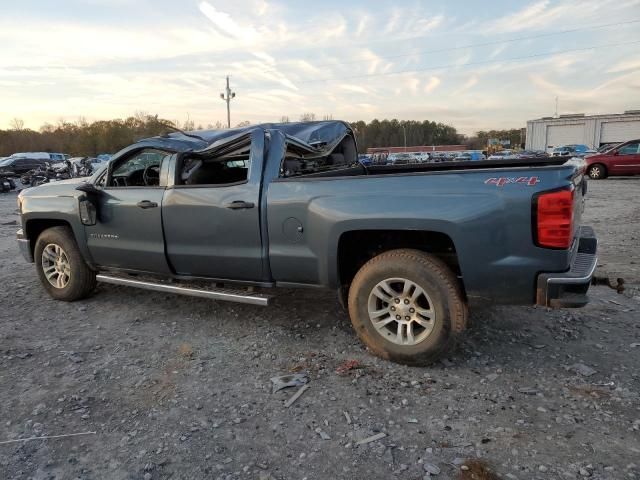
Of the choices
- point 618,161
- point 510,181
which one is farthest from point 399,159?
point 510,181

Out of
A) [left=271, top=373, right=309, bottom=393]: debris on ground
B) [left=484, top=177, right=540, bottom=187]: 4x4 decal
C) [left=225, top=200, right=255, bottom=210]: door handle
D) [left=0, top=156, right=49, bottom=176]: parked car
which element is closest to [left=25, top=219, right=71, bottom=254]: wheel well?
[left=225, top=200, right=255, bottom=210]: door handle

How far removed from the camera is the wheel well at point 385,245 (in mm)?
3844

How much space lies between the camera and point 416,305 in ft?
12.1

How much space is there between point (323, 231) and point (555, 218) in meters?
1.62

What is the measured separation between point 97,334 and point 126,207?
4.06 feet

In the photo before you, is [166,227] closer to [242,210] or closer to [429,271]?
[242,210]

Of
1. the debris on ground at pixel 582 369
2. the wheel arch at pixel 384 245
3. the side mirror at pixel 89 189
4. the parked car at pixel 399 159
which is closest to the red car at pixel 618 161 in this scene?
the parked car at pixel 399 159

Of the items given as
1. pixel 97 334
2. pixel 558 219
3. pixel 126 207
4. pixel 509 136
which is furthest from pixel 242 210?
pixel 509 136

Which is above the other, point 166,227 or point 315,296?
point 166,227

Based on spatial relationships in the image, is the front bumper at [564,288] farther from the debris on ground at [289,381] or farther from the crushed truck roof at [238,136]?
the crushed truck roof at [238,136]

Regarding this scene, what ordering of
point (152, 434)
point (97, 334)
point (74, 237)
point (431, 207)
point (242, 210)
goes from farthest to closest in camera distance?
point (74, 237)
point (97, 334)
point (242, 210)
point (431, 207)
point (152, 434)

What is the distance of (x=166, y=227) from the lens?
15.2 ft

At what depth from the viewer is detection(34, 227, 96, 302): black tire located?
213 inches

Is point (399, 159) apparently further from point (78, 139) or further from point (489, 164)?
point (78, 139)
